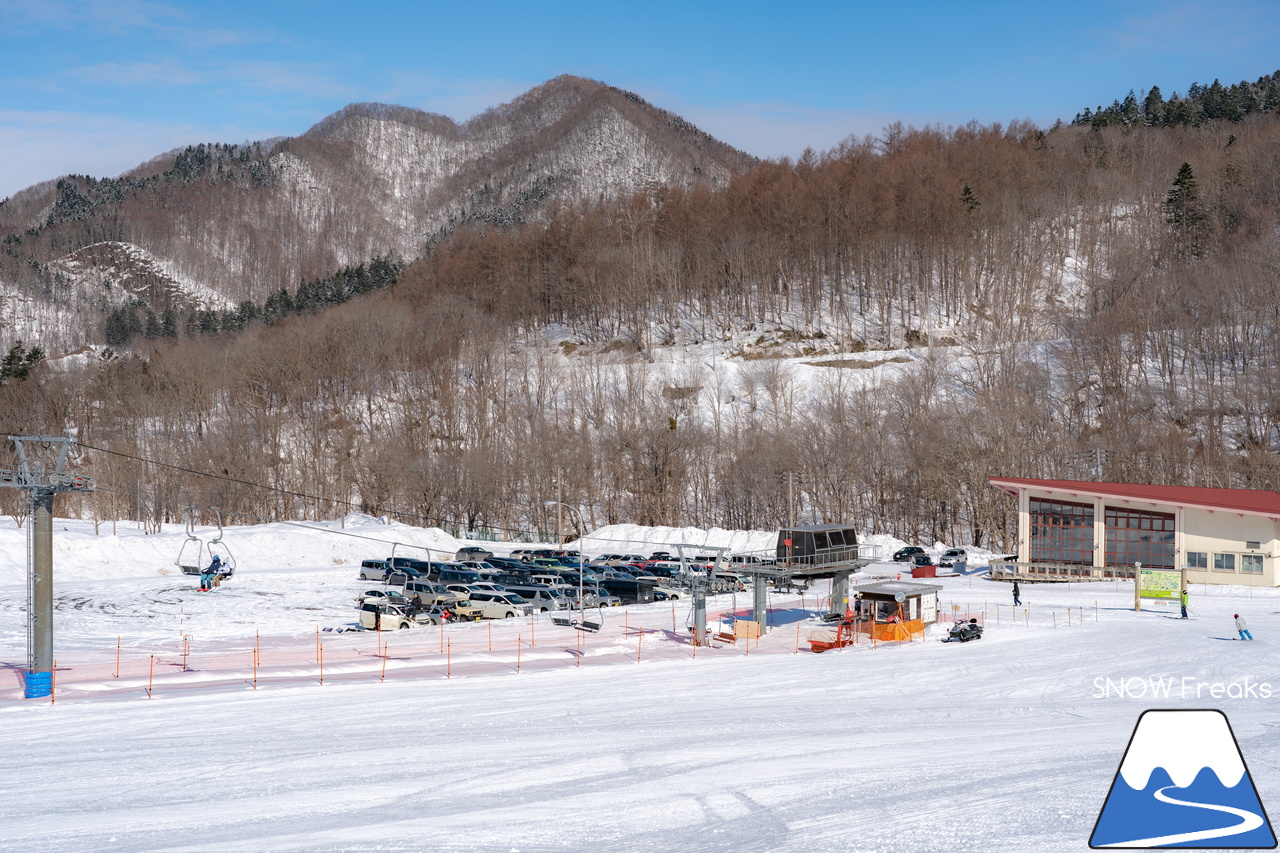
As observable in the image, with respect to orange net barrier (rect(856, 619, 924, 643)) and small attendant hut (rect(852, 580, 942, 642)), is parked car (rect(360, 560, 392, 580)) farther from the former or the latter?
orange net barrier (rect(856, 619, 924, 643))

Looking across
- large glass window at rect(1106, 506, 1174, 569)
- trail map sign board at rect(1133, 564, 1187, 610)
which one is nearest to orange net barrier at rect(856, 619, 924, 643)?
trail map sign board at rect(1133, 564, 1187, 610)

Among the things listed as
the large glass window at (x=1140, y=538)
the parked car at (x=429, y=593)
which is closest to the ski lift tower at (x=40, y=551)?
the parked car at (x=429, y=593)

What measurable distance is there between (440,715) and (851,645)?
1532 centimetres

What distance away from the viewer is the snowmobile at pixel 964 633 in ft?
103

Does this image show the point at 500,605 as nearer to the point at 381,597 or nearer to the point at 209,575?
the point at 381,597

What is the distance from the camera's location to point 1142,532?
4688 cm

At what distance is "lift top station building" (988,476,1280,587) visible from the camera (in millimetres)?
43438

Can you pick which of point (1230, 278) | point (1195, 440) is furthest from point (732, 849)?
point (1230, 278)

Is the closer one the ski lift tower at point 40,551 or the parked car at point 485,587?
the ski lift tower at point 40,551

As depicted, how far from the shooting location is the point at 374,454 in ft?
277

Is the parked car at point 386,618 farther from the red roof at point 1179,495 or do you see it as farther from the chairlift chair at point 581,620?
the red roof at point 1179,495

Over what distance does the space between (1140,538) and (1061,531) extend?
3.67 metres

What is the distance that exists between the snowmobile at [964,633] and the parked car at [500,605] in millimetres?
16888

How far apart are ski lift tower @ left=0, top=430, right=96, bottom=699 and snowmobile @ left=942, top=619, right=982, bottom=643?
87.0 ft
